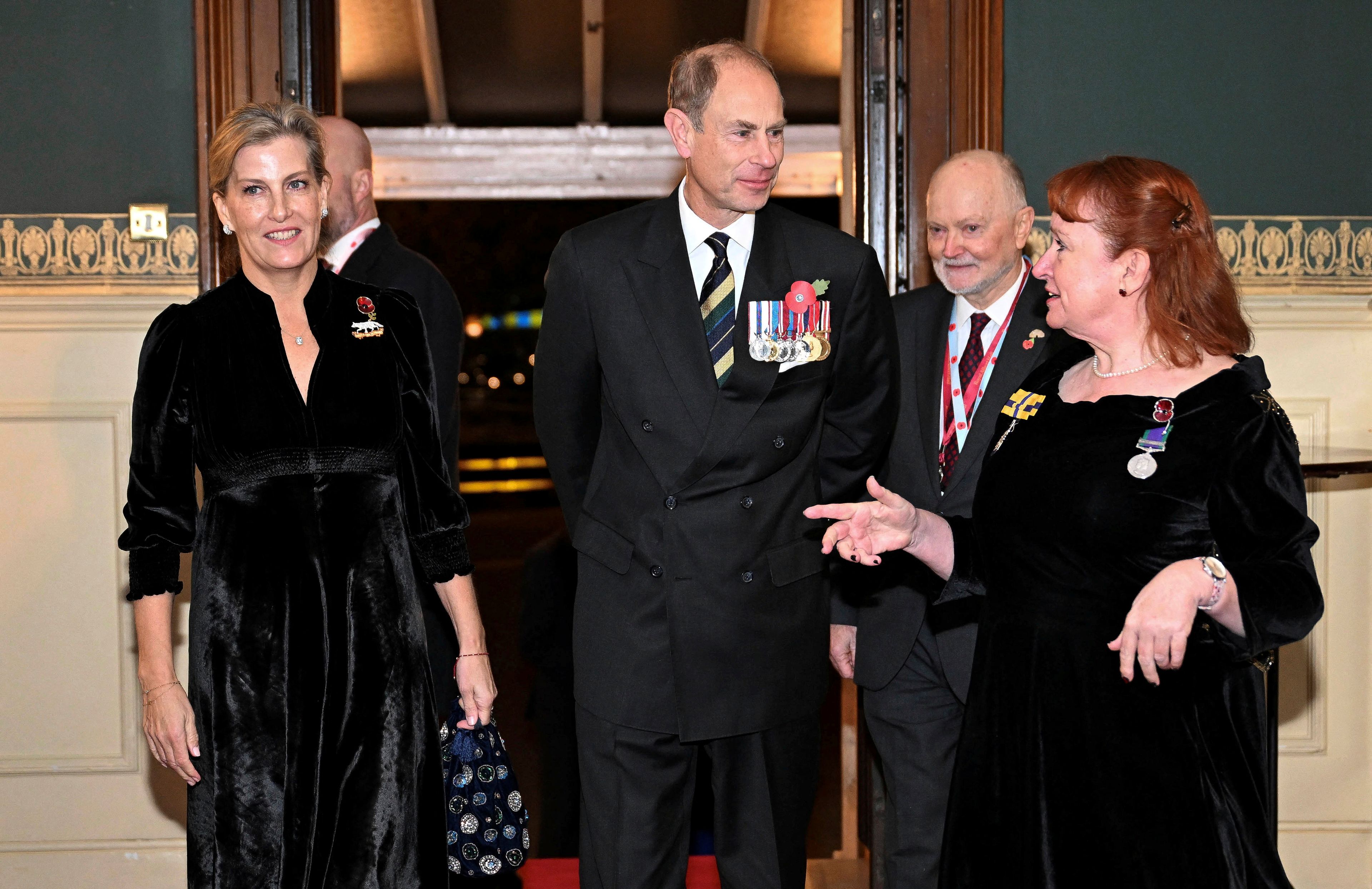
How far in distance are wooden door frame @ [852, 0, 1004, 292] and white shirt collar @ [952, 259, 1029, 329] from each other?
33.2 inches

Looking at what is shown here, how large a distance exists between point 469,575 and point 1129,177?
129 centimetres

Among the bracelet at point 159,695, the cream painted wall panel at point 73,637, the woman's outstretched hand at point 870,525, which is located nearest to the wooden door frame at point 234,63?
the cream painted wall panel at point 73,637

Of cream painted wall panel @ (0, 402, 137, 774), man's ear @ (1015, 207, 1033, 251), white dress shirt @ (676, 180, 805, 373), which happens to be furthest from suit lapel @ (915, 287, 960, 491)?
cream painted wall panel @ (0, 402, 137, 774)

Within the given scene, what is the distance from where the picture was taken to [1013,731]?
1.93 metres

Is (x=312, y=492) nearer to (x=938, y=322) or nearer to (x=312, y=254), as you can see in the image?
(x=312, y=254)

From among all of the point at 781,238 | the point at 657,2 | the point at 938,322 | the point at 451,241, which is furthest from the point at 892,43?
the point at 451,241

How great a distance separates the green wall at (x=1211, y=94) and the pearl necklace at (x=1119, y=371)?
179cm

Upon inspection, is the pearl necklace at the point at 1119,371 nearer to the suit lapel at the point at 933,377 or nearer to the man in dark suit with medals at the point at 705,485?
the man in dark suit with medals at the point at 705,485

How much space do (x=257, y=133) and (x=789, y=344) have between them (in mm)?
991

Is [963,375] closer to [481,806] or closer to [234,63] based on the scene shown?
[481,806]

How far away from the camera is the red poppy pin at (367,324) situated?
2.27 metres

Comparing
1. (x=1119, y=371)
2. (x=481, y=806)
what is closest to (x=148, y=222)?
(x=481, y=806)

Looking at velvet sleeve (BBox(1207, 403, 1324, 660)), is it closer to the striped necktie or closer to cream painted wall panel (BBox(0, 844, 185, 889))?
the striped necktie

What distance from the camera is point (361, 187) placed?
10.8ft
